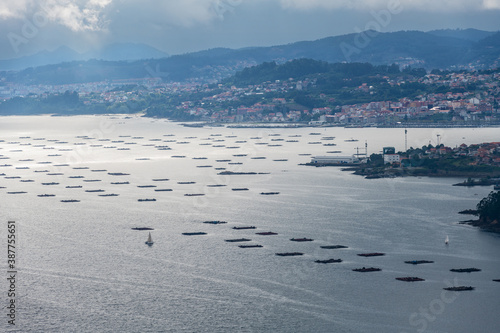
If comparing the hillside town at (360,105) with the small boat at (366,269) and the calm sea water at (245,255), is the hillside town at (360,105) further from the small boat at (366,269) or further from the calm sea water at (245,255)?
the small boat at (366,269)

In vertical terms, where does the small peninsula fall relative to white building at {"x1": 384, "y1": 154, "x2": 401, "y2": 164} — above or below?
below

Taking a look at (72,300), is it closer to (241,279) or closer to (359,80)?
(241,279)

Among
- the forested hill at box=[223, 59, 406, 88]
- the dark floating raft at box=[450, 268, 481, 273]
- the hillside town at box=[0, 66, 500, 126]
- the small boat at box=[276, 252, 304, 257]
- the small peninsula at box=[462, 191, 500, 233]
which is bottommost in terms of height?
the dark floating raft at box=[450, 268, 481, 273]

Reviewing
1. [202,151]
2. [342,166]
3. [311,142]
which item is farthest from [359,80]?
[342,166]

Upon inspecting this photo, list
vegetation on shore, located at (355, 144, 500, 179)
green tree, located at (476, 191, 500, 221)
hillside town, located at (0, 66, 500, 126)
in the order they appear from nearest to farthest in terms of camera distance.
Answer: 1. green tree, located at (476, 191, 500, 221)
2. vegetation on shore, located at (355, 144, 500, 179)
3. hillside town, located at (0, 66, 500, 126)

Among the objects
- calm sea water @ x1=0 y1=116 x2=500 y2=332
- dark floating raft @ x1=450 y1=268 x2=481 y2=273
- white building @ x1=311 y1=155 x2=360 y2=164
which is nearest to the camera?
calm sea water @ x1=0 y1=116 x2=500 y2=332

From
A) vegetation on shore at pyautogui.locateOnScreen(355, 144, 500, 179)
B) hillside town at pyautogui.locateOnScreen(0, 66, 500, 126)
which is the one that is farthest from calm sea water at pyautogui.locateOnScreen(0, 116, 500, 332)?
hillside town at pyautogui.locateOnScreen(0, 66, 500, 126)

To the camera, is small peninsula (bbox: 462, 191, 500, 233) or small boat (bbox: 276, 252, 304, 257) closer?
small boat (bbox: 276, 252, 304, 257)

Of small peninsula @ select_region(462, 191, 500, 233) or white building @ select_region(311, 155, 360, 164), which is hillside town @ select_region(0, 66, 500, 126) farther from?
small peninsula @ select_region(462, 191, 500, 233)
